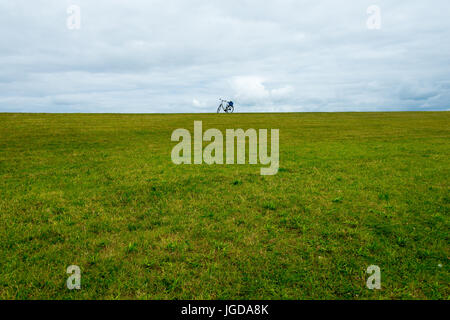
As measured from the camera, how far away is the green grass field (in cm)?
651

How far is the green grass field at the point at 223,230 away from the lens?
651cm

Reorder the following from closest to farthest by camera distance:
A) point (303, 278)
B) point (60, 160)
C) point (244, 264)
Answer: point (303, 278) < point (244, 264) < point (60, 160)

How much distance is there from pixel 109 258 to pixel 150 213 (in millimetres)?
3226

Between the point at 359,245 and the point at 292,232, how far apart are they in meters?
2.02

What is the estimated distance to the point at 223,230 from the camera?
9141 millimetres

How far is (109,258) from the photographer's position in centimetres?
752

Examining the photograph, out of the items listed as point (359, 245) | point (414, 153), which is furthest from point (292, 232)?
point (414, 153)
